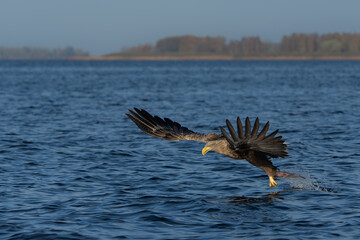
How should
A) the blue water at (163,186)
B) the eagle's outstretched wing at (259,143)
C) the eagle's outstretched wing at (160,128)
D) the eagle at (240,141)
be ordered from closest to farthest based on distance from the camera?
the blue water at (163,186) < the eagle at (240,141) < the eagle's outstretched wing at (259,143) < the eagle's outstretched wing at (160,128)

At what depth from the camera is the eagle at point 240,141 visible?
9.73 meters

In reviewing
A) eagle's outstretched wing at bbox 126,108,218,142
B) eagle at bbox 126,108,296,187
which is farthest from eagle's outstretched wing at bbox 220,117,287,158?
eagle's outstretched wing at bbox 126,108,218,142

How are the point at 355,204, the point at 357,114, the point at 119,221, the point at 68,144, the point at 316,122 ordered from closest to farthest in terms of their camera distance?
the point at 119,221
the point at 355,204
the point at 68,144
the point at 316,122
the point at 357,114

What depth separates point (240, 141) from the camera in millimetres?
10023

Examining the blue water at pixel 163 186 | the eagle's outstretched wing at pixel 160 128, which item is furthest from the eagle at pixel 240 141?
the blue water at pixel 163 186

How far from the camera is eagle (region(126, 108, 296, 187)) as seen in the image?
9734mm

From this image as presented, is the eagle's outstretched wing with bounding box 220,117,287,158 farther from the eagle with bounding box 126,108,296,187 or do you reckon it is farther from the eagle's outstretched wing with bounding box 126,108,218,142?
the eagle's outstretched wing with bounding box 126,108,218,142

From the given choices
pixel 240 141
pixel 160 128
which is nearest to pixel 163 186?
pixel 160 128

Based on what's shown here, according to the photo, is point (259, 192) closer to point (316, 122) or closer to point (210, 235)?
point (210, 235)

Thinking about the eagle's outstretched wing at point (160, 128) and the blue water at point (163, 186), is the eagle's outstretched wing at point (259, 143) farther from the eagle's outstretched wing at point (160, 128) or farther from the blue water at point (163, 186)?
the eagle's outstretched wing at point (160, 128)

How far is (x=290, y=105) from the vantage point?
33062mm

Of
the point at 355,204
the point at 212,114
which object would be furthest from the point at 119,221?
the point at 212,114

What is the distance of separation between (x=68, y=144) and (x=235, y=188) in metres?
8.06

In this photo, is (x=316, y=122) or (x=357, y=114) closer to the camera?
(x=316, y=122)
